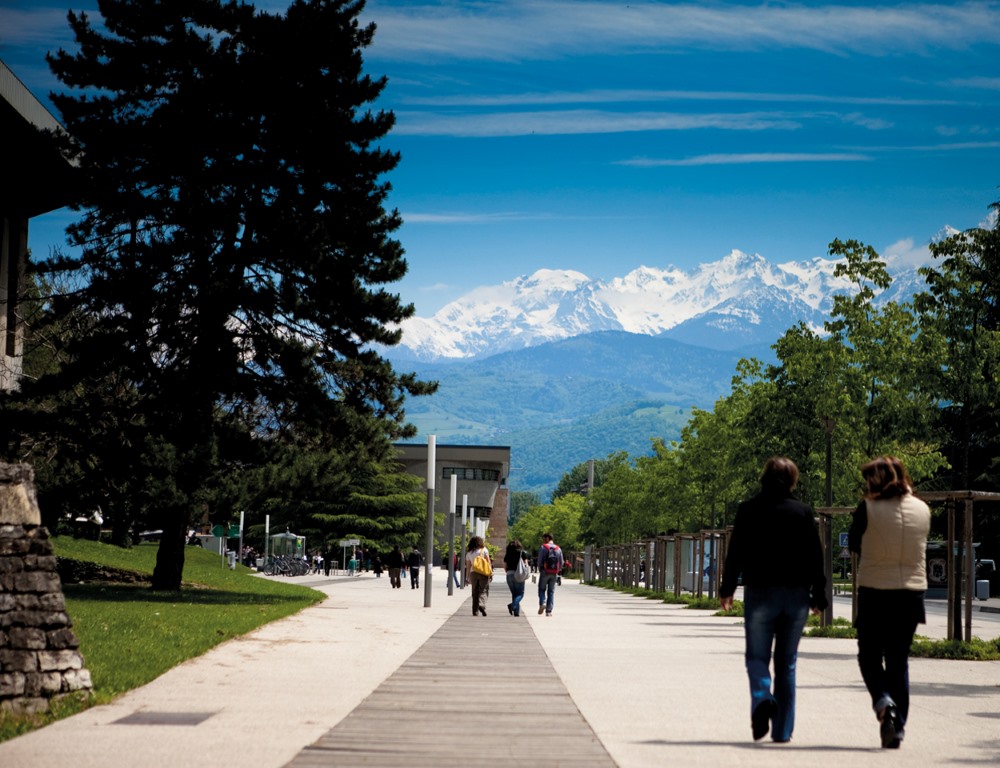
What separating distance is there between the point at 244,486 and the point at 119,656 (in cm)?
1436

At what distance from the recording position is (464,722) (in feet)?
31.6

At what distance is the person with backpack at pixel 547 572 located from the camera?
2950cm

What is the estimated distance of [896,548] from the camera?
930 centimetres

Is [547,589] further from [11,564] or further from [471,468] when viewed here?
[471,468]

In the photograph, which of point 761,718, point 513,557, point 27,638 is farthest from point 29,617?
point 513,557

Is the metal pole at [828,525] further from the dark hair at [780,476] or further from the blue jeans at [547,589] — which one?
the dark hair at [780,476]

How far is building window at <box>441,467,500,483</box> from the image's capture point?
146250mm

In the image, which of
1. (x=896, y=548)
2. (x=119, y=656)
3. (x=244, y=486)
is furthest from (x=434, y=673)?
(x=244, y=486)

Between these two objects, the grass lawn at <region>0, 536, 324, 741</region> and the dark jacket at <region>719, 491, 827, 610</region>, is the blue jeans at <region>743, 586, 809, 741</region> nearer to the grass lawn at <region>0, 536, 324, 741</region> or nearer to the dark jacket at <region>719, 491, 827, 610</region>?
the dark jacket at <region>719, 491, 827, 610</region>

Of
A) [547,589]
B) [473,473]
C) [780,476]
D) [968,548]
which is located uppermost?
[473,473]

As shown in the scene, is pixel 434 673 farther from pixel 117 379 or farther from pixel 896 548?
pixel 117 379

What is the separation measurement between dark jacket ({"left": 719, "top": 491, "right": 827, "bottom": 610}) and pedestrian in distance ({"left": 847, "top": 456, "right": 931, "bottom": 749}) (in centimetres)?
29

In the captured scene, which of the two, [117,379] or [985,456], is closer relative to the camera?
[117,379]

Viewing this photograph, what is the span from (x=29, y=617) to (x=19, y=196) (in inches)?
1052
